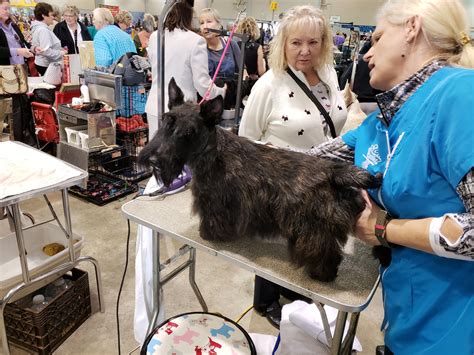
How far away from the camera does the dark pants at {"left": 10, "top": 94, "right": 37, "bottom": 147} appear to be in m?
3.58

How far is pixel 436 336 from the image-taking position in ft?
2.99

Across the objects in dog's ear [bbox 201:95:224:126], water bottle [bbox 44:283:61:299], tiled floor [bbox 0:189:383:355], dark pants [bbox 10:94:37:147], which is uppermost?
dog's ear [bbox 201:95:224:126]

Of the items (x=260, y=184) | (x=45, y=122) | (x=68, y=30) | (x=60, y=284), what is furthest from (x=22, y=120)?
(x=260, y=184)

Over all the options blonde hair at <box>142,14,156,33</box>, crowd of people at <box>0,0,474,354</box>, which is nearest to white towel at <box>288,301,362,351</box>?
crowd of people at <box>0,0,474,354</box>

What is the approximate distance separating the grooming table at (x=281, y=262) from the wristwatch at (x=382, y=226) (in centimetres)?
19

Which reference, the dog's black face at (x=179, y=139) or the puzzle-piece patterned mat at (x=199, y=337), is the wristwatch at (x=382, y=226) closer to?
the dog's black face at (x=179, y=139)

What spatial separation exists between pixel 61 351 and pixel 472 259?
194 centimetres

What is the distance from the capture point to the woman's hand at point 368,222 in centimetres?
99

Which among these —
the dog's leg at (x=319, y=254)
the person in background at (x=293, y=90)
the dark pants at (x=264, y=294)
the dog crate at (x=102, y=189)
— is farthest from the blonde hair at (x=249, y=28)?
the dog's leg at (x=319, y=254)

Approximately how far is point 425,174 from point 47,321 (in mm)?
1857

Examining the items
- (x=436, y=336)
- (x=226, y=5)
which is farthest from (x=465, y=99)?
(x=226, y=5)

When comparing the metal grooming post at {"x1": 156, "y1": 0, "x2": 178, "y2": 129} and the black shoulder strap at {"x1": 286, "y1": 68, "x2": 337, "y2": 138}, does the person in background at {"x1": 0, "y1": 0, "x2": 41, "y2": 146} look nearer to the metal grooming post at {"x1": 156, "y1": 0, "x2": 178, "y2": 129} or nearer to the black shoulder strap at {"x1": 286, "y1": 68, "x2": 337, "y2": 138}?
the metal grooming post at {"x1": 156, "y1": 0, "x2": 178, "y2": 129}

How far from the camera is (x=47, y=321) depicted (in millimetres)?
1826

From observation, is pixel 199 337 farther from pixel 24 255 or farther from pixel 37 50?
pixel 37 50
